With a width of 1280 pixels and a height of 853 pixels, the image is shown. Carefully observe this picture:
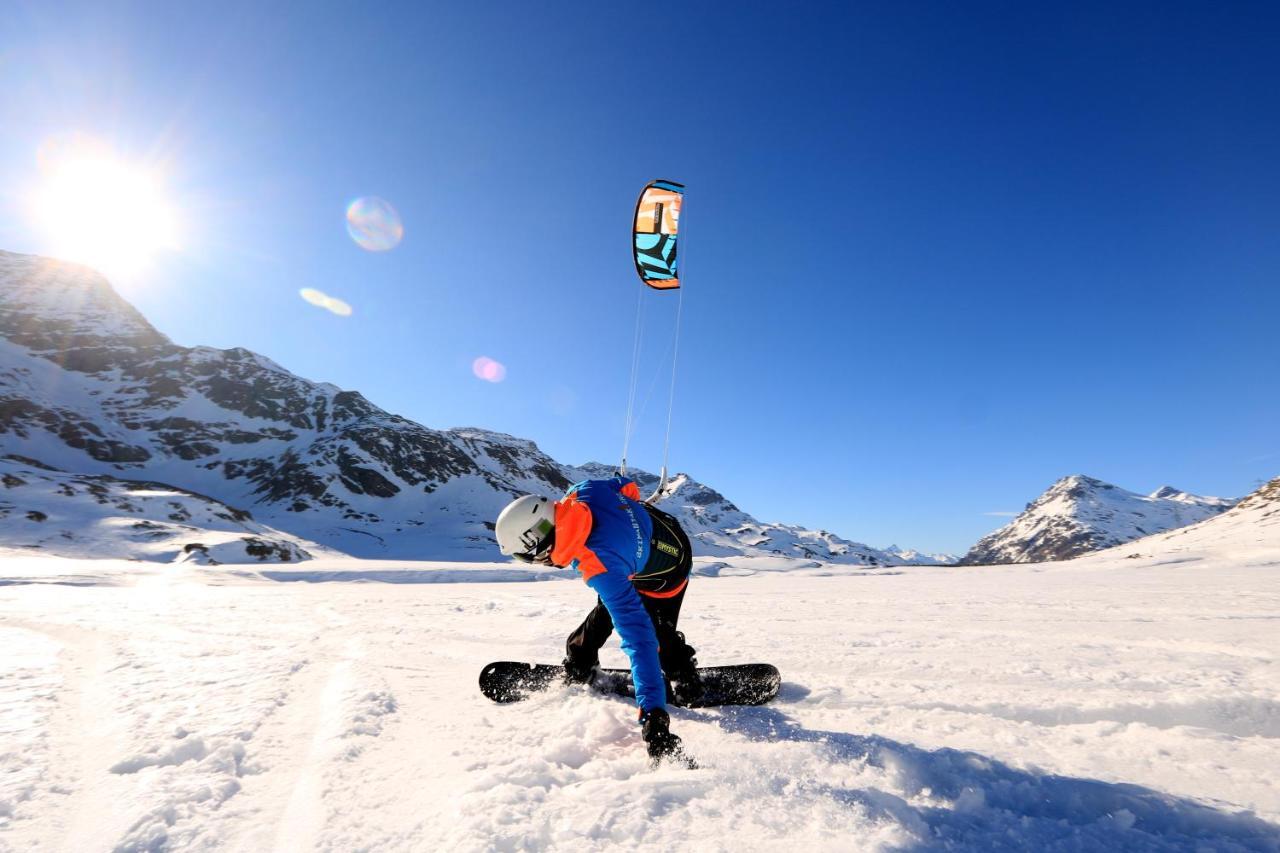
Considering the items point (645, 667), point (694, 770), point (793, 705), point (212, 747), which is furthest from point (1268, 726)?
point (212, 747)

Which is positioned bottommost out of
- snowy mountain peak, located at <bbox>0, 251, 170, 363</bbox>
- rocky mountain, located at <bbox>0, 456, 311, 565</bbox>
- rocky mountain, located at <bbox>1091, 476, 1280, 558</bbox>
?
rocky mountain, located at <bbox>0, 456, 311, 565</bbox>

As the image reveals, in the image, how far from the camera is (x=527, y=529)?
3.57 meters

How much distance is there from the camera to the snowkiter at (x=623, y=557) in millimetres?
3270

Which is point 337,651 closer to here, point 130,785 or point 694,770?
point 130,785

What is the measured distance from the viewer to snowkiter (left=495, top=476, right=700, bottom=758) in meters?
3.27

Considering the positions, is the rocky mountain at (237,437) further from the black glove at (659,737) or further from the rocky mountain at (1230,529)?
the black glove at (659,737)

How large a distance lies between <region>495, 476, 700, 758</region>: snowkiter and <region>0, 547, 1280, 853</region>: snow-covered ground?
1.22 ft

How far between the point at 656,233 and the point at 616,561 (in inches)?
394

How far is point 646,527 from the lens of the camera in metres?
4.11

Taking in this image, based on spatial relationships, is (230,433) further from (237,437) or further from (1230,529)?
(1230,529)

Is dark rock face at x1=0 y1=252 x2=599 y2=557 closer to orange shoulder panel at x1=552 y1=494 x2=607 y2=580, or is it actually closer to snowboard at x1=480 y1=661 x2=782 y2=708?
snowboard at x1=480 y1=661 x2=782 y2=708

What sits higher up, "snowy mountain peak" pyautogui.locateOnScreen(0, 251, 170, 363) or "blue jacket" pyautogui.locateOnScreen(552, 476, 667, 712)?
"snowy mountain peak" pyautogui.locateOnScreen(0, 251, 170, 363)

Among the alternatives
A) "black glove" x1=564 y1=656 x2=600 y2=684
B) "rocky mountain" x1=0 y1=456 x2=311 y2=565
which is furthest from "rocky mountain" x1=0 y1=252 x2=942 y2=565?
"black glove" x1=564 y1=656 x2=600 y2=684

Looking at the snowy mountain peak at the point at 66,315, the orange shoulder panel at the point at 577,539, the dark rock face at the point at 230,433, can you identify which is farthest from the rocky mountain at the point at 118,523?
the snowy mountain peak at the point at 66,315
